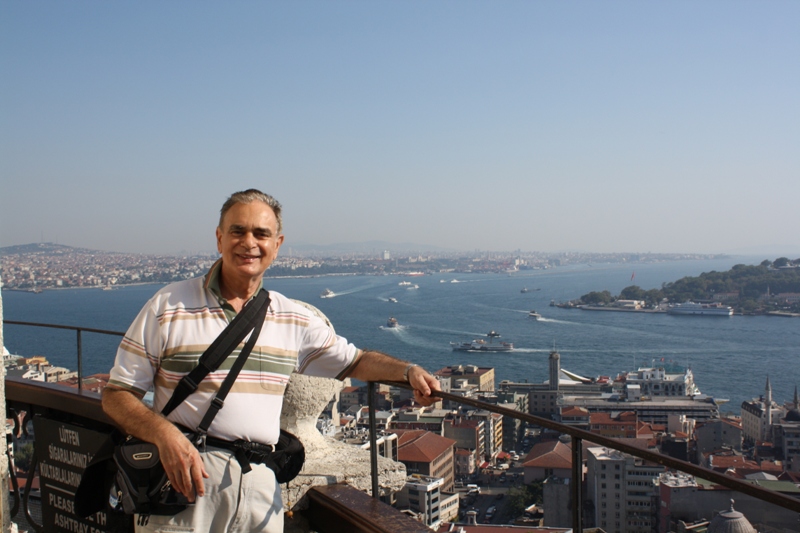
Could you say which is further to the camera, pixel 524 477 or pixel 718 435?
pixel 718 435

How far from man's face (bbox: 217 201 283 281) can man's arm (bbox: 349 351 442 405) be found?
332 millimetres

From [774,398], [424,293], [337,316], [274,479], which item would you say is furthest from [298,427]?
[424,293]

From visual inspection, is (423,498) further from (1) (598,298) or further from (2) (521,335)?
(1) (598,298)

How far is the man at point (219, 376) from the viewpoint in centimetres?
124

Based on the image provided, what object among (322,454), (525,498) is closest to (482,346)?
(525,498)

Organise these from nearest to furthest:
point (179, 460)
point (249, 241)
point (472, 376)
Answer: point (179, 460) < point (249, 241) < point (472, 376)

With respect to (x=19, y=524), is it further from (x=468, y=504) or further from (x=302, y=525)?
(x=468, y=504)

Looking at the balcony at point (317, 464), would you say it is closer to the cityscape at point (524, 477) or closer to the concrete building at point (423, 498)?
the cityscape at point (524, 477)

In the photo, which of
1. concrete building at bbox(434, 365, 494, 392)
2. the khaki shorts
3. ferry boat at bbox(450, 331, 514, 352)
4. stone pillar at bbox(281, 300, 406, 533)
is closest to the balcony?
stone pillar at bbox(281, 300, 406, 533)

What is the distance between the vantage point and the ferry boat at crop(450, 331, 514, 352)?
4494 cm

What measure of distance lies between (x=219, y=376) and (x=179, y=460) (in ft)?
0.52

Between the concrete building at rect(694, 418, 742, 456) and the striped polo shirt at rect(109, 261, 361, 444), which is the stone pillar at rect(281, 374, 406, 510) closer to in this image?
the striped polo shirt at rect(109, 261, 361, 444)

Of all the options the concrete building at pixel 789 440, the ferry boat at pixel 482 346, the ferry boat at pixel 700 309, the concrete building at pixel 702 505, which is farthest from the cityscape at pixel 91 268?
the ferry boat at pixel 700 309

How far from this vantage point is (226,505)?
4.25 ft
